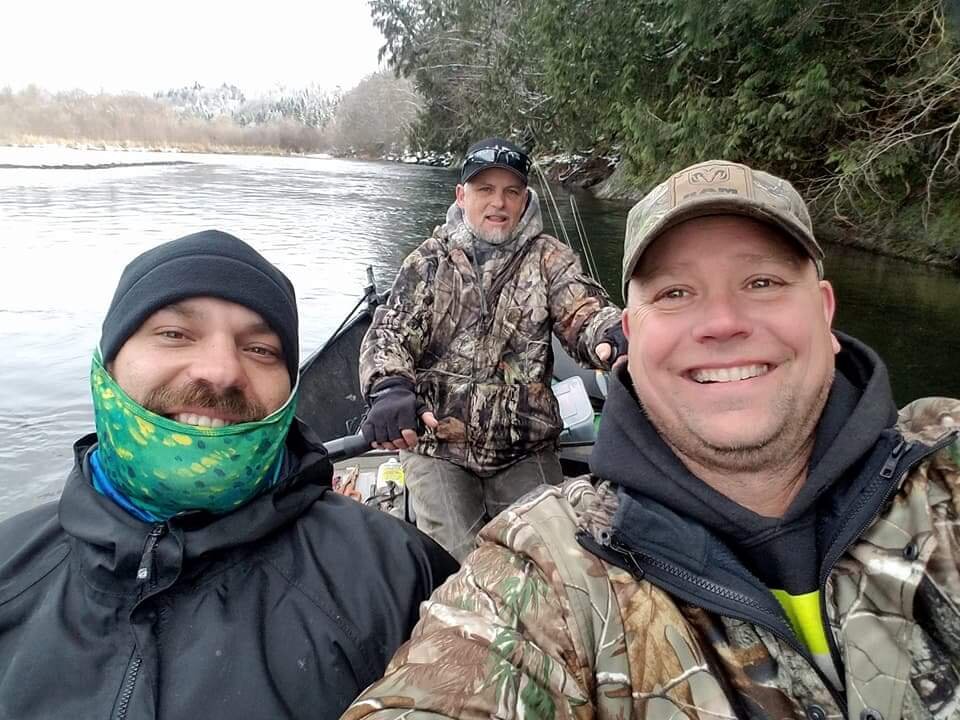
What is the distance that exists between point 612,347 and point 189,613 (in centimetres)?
175

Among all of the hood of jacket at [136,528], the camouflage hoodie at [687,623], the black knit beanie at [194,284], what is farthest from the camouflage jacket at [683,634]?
the black knit beanie at [194,284]

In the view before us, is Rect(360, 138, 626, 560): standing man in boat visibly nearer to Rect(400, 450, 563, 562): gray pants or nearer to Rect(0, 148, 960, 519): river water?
Rect(400, 450, 563, 562): gray pants

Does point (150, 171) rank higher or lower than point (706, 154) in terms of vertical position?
lower

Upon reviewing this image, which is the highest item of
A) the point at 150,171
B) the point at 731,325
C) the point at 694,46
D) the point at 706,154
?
the point at 694,46

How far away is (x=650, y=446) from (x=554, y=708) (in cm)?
54

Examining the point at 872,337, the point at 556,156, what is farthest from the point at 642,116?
the point at 556,156

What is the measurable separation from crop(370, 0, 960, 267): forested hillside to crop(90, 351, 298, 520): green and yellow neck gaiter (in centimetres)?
807

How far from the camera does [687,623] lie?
1.21 meters

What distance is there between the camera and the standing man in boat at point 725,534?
1.16 meters

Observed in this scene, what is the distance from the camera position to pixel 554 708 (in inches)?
45.1

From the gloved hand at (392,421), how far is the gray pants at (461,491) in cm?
46

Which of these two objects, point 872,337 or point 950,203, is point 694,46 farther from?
point 950,203

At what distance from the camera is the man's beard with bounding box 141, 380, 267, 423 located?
154cm

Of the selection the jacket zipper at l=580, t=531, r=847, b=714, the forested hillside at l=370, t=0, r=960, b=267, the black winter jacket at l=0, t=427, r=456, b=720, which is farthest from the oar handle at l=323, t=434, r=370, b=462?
the forested hillside at l=370, t=0, r=960, b=267
